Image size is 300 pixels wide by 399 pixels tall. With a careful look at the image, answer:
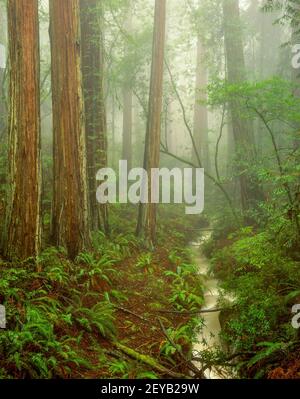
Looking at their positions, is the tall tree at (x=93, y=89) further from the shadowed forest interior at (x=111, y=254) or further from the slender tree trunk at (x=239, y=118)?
the slender tree trunk at (x=239, y=118)

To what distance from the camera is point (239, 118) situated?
13586 mm

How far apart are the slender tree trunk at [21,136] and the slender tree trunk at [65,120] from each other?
1.14 m

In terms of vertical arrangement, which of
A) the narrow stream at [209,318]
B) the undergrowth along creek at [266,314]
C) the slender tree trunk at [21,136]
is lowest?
the narrow stream at [209,318]

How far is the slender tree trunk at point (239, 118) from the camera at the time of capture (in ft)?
42.8

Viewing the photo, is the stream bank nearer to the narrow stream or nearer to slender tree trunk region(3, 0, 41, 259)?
the narrow stream

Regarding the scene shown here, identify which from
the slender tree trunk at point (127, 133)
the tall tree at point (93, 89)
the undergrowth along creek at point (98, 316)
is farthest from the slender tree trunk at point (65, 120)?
the slender tree trunk at point (127, 133)

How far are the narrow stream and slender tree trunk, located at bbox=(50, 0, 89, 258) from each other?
3.22 meters

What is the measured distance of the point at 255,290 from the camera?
6.48 m

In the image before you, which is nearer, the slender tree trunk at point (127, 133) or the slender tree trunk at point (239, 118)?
the slender tree trunk at point (239, 118)

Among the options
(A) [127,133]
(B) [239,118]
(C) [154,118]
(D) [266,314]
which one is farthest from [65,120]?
(A) [127,133]

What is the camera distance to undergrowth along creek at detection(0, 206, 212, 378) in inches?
202

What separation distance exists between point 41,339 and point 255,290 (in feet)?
11.4

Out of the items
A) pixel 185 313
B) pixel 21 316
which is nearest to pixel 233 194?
pixel 185 313

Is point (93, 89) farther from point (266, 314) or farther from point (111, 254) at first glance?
point (266, 314)
